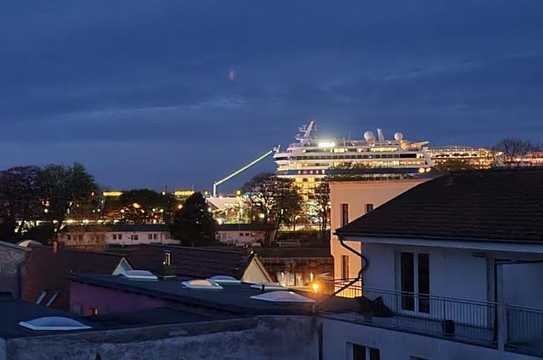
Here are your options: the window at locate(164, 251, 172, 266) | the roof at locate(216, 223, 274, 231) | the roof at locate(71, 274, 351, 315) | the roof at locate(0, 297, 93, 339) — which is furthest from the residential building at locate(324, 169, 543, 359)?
the roof at locate(216, 223, 274, 231)

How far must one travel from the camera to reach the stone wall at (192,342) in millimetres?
14742

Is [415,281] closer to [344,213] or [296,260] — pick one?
[344,213]

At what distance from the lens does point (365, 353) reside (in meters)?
16.7

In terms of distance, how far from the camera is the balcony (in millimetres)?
14273

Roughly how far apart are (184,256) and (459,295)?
16584 mm

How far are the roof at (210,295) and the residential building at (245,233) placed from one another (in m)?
87.3

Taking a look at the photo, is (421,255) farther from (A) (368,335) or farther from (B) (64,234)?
(B) (64,234)

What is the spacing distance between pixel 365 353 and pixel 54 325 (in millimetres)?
6375

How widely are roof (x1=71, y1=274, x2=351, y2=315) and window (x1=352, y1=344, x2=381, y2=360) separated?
4.59 ft

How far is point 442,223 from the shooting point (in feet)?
55.6

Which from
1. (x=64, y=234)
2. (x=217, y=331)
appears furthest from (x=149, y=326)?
(x=64, y=234)

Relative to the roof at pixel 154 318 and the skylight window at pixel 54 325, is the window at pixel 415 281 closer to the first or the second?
the roof at pixel 154 318

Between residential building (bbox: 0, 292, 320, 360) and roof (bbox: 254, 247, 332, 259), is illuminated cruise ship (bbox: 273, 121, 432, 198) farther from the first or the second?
residential building (bbox: 0, 292, 320, 360)

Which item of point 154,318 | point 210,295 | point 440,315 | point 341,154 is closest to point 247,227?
point 341,154
